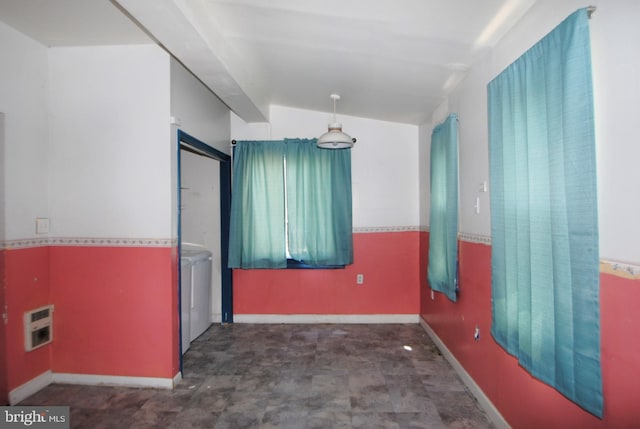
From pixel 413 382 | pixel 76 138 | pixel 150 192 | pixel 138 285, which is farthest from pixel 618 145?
pixel 76 138

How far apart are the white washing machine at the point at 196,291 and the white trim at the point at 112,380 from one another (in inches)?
Result: 19.5

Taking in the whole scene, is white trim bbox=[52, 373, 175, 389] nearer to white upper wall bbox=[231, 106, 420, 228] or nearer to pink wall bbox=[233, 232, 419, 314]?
pink wall bbox=[233, 232, 419, 314]

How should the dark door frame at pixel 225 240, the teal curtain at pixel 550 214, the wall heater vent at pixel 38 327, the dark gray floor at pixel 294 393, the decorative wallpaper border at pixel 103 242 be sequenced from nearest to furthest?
the teal curtain at pixel 550 214 < the dark gray floor at pixel 294 393 < the wall heater vent at pixel 38 327 < the decorative wallpaper border at pixel 103 242 < the dark door frame at pixel 225 240

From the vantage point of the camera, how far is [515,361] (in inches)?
68.2

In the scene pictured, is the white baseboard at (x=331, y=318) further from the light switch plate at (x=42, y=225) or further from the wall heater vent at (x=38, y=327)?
the light switch plate at (x=42, y=225)

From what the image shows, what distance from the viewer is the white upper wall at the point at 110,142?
2395 millimetres

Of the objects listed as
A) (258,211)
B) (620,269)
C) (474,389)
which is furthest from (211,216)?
(620,269)

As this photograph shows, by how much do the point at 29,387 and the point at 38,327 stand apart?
417mm

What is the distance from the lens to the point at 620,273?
3.62 ft

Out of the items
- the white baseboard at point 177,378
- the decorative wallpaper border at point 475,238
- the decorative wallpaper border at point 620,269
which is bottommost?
the white baseboard at point 177,378

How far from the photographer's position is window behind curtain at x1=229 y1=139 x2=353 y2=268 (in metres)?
3.51

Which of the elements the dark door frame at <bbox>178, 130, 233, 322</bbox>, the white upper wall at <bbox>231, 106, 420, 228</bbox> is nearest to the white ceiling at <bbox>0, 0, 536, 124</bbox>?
the white upper wall at <bbox>231, 106, 420, 228</bbox>

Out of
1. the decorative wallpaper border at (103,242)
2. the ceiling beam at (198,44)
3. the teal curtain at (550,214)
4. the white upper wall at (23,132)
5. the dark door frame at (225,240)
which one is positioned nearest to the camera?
the teal curtain at (550,214)

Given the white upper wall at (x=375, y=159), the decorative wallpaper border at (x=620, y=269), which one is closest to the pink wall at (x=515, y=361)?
the decorative wallpaper border at (x=620, y=269)
